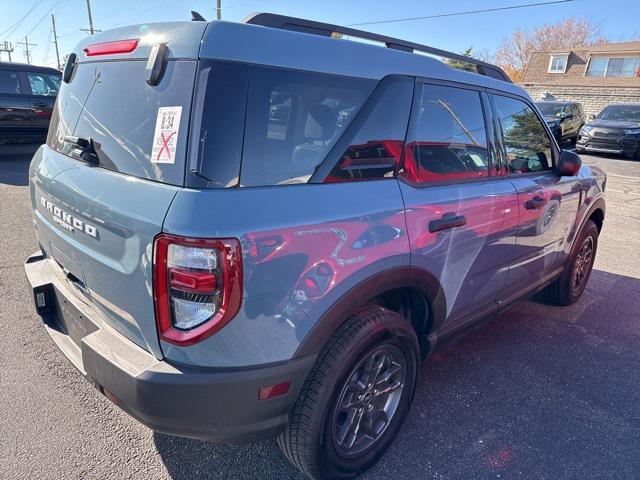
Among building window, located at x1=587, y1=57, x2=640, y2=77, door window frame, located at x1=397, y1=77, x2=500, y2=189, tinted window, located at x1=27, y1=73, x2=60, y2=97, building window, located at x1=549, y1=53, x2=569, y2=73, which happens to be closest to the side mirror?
door window frame, located at x1=397, y1=77, x2=500, y2=189

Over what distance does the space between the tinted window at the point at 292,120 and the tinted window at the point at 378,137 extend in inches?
2.4

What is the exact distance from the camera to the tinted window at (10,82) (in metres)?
9.05

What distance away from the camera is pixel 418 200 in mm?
2100

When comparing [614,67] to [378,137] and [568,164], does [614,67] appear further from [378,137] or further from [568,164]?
[378,137]

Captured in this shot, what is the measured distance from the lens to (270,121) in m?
1.65

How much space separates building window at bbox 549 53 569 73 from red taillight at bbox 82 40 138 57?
42.1 m

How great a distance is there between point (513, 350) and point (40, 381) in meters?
3.21

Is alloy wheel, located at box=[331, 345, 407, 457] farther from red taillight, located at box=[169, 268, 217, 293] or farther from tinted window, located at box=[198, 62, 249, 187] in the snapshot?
tinted window, located at box=[198, 62, 249, 187]

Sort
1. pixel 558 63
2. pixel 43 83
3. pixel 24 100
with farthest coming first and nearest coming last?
pixel 558 63, pixel 43 83, pixel 24 100

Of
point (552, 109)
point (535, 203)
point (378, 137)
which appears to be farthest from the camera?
point (552, 109)

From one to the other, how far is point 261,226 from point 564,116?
17315 mm

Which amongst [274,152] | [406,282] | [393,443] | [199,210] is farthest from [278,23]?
[393,443]

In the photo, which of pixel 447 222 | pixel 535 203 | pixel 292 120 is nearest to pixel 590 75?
pixel 535 203

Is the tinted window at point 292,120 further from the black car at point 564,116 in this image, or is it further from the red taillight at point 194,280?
the black car at point 564,116
